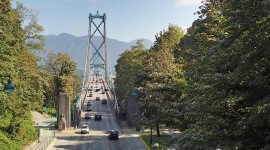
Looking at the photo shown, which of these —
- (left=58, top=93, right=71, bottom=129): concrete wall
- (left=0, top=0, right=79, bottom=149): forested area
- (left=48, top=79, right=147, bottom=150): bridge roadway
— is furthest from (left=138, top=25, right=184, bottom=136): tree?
(left=58, top=93, right=71, bottom=129): concrete wall

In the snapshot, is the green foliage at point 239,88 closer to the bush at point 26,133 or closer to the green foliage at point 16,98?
the green foliage at point 16,98

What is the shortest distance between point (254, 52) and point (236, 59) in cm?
239

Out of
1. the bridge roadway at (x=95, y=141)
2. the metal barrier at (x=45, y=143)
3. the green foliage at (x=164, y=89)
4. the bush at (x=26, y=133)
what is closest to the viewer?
the green foliage at (x=164, y=89)

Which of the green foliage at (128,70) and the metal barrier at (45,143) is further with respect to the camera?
the green foliage at (128,70)

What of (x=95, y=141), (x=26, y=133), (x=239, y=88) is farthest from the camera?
(x=95, y=141)

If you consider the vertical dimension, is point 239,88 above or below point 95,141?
above

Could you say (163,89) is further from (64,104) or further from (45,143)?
(64,104)

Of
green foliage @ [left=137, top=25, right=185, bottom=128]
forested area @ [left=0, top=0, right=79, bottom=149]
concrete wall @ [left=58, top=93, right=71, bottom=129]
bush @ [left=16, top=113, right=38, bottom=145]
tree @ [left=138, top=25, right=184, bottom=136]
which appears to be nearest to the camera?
forested area @ [left=0, top=0, right=79, bottom=149]

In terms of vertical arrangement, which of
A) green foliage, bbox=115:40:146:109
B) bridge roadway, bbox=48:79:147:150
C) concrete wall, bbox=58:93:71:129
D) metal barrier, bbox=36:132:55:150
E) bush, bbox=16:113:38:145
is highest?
green foliage, bbox=115:40:146:109

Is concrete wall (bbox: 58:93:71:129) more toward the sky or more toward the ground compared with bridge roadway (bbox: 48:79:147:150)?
more toward the sky

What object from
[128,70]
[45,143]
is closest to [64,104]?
[45,143]

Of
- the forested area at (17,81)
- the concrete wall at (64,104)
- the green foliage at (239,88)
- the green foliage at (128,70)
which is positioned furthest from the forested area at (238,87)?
the green foliage at (128,70)

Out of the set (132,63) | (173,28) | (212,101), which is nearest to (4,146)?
(212,101)

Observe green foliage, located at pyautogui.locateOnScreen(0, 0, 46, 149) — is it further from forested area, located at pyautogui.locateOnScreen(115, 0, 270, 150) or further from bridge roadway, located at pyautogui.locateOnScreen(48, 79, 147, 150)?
forested area, located at pyautogui.locateOnScreen(115, 0, 270, 150)
